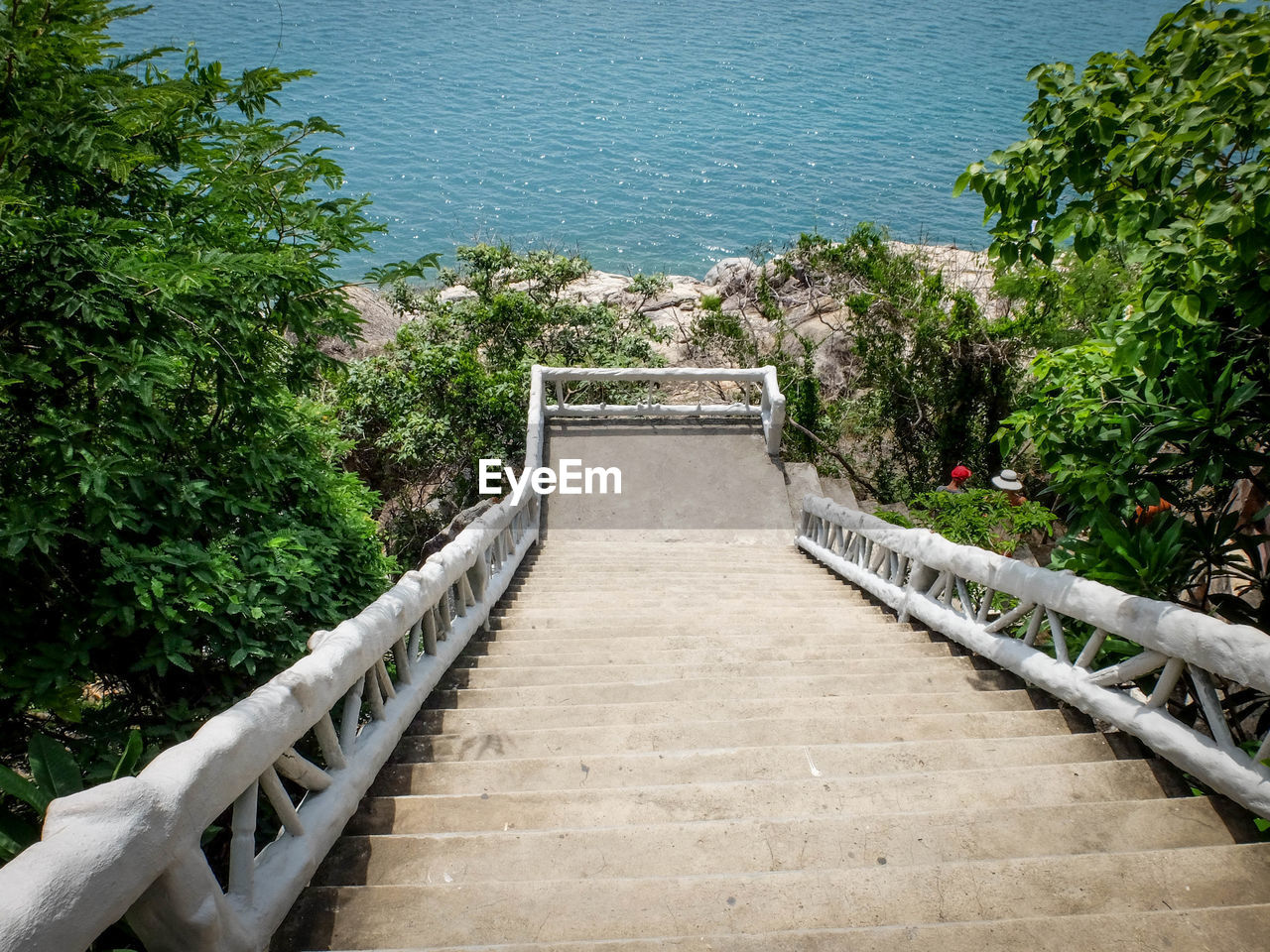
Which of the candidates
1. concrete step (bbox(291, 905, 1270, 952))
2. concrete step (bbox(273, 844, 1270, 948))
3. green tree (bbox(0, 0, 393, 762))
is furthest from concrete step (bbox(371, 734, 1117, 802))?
green tree (bbox(0, 0, 393, 762))

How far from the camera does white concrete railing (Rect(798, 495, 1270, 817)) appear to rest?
2867 mm

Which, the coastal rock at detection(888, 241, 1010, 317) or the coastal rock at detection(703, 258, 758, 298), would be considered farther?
the coastal rock at detection(703, 258, 758, 298)

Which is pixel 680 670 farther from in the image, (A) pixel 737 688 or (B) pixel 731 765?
(B) pixel 731 765

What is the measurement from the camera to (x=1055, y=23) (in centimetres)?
5719

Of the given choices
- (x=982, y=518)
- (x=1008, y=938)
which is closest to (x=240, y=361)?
(x=1008, y=938)

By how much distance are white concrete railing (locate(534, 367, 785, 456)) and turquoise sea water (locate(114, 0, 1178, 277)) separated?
67.0 ft

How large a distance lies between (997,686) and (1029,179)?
261 cm

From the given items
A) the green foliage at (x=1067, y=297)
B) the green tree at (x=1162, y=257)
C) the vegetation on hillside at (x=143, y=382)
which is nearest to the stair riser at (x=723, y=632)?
the vegetation on hillside at (x=143, y=382)

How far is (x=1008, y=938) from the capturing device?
7.58 feet

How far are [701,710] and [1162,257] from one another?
283 cm

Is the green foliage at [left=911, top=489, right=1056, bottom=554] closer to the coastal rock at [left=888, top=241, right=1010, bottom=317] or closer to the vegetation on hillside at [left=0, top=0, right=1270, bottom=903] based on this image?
the vegetation on hillside at [left=0, top=0, right=1270, bottom=903]

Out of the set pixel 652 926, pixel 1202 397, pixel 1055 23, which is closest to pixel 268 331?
pixel 652 926

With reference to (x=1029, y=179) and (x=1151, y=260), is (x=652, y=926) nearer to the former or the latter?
(x=1151, y=260)

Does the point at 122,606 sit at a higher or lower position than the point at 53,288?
lower
